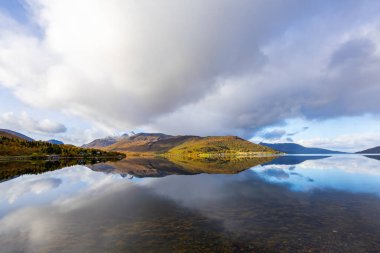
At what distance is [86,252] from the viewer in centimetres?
1969

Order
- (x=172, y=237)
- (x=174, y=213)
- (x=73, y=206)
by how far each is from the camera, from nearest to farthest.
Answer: (x=172, y=237), (x=174, y=213), (x=73, y=206)

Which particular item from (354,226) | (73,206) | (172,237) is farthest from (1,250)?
(354,226)

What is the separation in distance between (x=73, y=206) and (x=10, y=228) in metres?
11.8

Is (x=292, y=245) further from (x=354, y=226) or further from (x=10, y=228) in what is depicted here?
(x=10, y=228)

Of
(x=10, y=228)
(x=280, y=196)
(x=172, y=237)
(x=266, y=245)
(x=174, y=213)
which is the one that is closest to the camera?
(x=266, y=245)

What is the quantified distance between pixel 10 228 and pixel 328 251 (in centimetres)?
3189

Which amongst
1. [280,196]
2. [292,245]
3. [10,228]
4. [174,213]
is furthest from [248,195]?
[10,228]

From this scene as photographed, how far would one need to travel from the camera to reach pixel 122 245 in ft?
69.4

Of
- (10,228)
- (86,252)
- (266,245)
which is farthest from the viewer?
(10,228)

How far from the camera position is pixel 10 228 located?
→ 26.6 m

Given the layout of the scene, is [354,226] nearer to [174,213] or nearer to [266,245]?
[266,245]

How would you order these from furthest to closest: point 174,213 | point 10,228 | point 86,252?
point 174,213
point 10,228
point 86,252

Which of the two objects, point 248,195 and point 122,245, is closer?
point 122,245

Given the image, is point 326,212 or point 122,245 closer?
point 122,245
